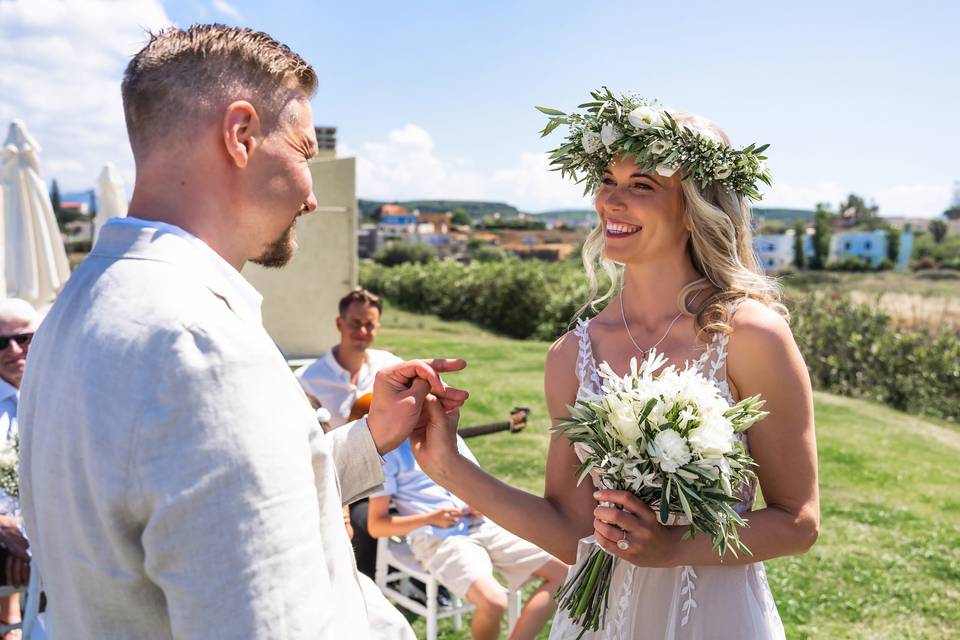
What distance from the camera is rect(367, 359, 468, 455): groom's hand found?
7.00 ft

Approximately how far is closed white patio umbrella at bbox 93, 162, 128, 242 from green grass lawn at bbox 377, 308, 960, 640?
5.49 m

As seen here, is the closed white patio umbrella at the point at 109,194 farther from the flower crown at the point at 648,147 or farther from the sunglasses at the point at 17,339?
the flower crown at the point at 648,147

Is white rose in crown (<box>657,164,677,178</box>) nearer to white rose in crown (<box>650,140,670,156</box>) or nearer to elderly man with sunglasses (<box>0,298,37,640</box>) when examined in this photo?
white rose in crown (<box>650,140,670,156</box>)

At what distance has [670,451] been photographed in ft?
6.76

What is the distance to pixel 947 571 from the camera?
6.50 m

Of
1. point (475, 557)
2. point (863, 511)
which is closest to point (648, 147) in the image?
point (475, 557)

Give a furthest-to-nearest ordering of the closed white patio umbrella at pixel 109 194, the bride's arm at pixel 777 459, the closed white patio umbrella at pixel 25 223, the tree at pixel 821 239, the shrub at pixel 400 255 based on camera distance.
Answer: the tree at pixel 821 239
the shrub at pixel 400 255
the closed white patio umbrella at pixel 109 194
the closed white patio umbrella at pixel 25 223
the bride's arm at pixel 777 459

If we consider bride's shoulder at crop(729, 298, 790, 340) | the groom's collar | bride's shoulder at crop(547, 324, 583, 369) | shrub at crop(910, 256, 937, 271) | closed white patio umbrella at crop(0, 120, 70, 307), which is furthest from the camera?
shrub at crop(910, 256, 937, 271)

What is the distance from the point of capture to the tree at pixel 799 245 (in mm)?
87000

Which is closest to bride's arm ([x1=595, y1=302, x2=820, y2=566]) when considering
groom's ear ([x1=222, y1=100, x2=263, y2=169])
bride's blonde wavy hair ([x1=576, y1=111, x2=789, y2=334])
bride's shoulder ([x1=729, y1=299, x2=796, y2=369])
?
bride's shoulder ([x1=729, y1=299, x2=796, y2=369])

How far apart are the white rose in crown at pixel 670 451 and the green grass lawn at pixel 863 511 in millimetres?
3607

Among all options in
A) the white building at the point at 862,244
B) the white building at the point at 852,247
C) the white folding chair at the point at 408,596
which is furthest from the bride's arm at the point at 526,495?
the white building at the point at 862,244

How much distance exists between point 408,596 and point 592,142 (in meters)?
3.61

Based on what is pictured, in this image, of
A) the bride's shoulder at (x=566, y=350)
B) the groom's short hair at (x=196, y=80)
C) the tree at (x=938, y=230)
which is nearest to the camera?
the groom's short hair at (x=196, y=80)
